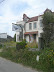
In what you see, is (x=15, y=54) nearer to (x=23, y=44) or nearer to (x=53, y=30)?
(x=23, y=44)

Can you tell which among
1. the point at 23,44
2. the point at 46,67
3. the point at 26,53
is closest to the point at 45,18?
the point at 23,44

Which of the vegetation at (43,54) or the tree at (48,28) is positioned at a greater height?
the tree at (48,28)

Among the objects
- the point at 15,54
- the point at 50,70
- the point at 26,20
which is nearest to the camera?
the point at 50,70

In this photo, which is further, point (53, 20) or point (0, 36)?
point (0, 36)

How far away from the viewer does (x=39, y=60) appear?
6156 mm

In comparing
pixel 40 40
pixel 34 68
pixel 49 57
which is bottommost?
pixel 34 68

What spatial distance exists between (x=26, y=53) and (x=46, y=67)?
102 inches

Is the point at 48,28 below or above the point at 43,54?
above

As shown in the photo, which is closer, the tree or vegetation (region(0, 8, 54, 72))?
vegetation (region(0, 8, 54, 72))

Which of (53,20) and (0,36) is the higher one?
(53,20)

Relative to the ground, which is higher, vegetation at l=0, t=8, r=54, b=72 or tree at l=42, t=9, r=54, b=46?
tree at l=42, t=9, r=54, b=46

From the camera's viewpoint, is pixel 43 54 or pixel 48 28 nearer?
→ pixel 43 54

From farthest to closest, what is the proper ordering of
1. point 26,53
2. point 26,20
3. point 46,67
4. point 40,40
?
1. point 26,20
2. point 40,40
3. point 26,53
4. point 46,67

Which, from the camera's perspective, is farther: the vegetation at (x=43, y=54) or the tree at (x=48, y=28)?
the tree at (x=48, y=28)
